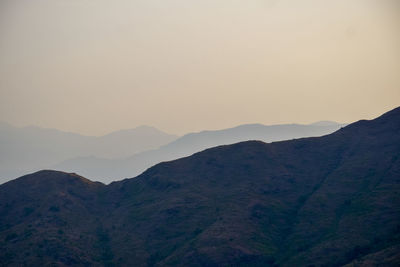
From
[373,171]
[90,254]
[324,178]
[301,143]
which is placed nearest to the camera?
[90,254]

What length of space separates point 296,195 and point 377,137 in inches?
1344

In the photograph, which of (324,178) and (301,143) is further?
(301,143)

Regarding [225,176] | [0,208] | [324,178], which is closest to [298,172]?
[324,178]

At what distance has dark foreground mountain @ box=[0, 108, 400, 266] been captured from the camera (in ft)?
329

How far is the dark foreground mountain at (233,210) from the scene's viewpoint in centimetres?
10031

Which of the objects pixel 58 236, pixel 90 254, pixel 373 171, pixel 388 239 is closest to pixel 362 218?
pixel 388 239

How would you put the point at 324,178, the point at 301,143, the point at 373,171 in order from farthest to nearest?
the point at 301,143 < the point at 324,178 < the point at 373,171

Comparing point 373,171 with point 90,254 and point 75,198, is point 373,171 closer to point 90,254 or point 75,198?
point 90,254

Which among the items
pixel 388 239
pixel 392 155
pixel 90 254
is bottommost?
pixel 388 239

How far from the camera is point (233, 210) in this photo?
116562 mm

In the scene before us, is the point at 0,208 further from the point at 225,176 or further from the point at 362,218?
the point at 362,218

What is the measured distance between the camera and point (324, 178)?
130 m

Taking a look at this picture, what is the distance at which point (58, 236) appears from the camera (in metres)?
117

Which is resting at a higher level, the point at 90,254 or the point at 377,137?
the point at 377,137
